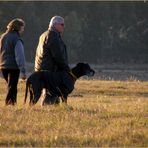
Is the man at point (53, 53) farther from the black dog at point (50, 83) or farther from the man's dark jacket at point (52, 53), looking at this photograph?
the black dog at point (50, 83)

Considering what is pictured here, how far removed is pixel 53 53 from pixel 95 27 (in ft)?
219

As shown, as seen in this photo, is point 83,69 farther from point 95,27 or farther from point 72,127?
point 95,27

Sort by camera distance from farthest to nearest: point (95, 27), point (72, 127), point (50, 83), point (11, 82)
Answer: point (95, 27) < point (11, 82) < point (50, 83) < point (72, 127)

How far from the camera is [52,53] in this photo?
13227 millimetres

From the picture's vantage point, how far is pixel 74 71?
45.5 ft

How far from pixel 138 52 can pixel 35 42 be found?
1194 cm

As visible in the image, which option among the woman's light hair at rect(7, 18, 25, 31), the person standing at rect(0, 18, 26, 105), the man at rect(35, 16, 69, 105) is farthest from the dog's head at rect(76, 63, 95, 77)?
the woman's light hair at rect(7, 18, 25, 31)

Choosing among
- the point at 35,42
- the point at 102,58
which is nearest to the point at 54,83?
the point at 35,42

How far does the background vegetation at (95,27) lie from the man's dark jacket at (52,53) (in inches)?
2300

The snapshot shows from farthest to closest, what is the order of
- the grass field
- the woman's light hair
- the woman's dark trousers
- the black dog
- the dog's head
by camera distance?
A: 1. the dog's head
2. the woman's dark trousers
3. the woman's light hair
4. the black dog
5. the grass field

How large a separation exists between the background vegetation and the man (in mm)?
58362

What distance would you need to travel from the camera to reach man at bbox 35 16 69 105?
13.2m

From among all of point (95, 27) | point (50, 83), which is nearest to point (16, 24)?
point (50, 83)

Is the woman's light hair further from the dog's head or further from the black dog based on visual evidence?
the dog's head
